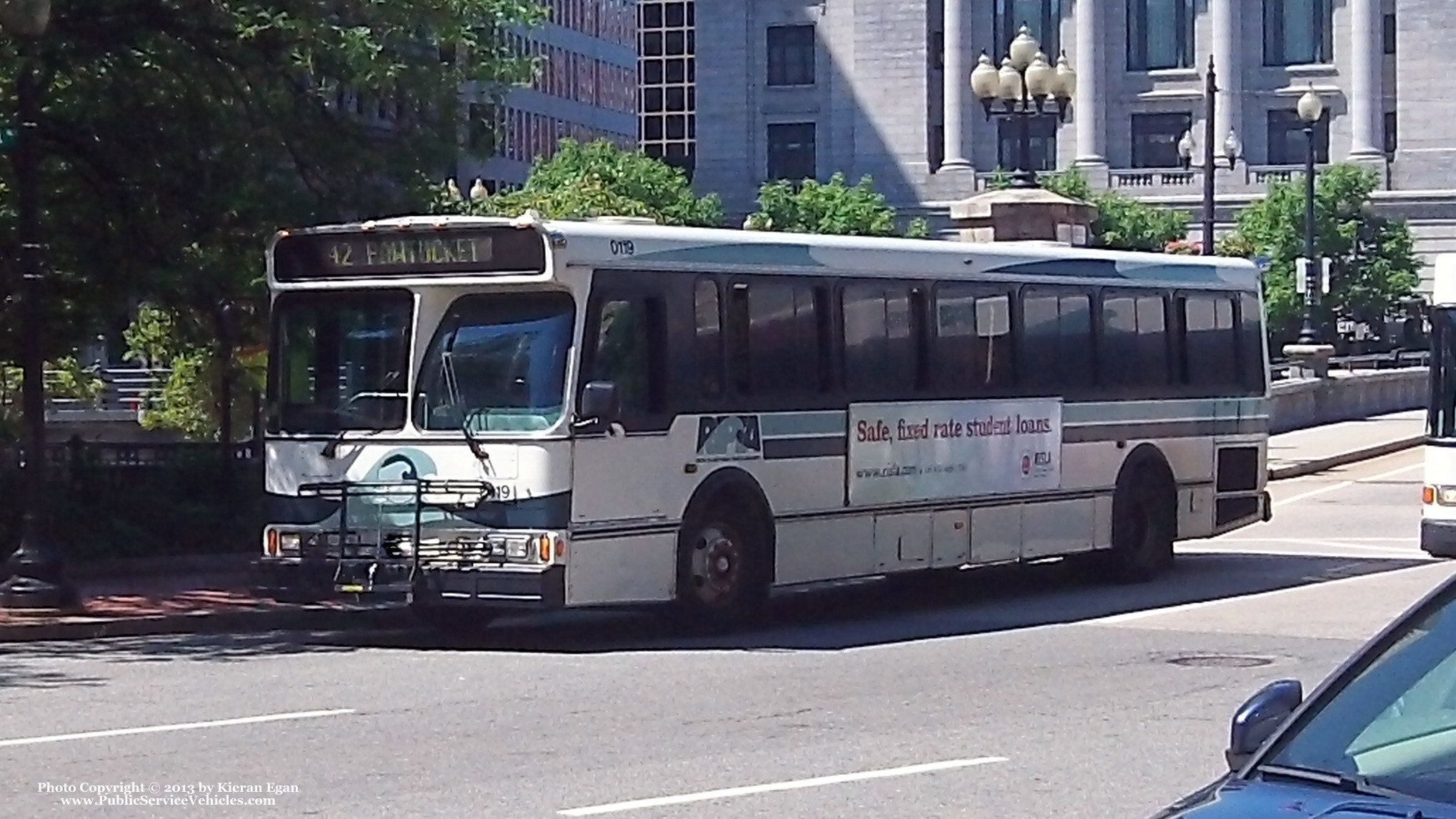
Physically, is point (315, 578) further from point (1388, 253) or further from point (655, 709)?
point (1388, 253)

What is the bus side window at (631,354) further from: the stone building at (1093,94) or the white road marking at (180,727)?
the stone building at (1093,94)

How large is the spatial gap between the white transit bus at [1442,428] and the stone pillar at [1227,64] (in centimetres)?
7837

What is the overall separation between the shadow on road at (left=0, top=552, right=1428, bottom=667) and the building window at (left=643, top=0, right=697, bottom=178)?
297 feet

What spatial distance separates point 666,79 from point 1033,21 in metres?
19.8

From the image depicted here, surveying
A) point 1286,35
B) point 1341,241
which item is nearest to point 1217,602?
point 1341,241

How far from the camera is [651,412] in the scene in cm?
1789

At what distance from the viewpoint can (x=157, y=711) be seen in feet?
46.3

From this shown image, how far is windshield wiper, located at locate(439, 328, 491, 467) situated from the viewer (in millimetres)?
17266

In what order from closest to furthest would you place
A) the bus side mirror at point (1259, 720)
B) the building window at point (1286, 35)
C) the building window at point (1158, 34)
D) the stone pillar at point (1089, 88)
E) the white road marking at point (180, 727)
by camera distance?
the bus side mirror at point (1259, 720)
the white road marking at point (180, 727)
the stone pillar at point (1089, 88)
the building window at point (1286, 35)
the building window at point (1158, 34)

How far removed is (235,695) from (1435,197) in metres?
91.2

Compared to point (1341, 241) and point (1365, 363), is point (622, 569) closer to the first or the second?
point (1365, 363)

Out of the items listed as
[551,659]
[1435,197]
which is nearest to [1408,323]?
[1435,197]

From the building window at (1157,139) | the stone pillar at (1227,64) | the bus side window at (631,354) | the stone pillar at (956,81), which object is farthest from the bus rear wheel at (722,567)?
the building window at (1157,139)

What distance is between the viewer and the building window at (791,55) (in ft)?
356
